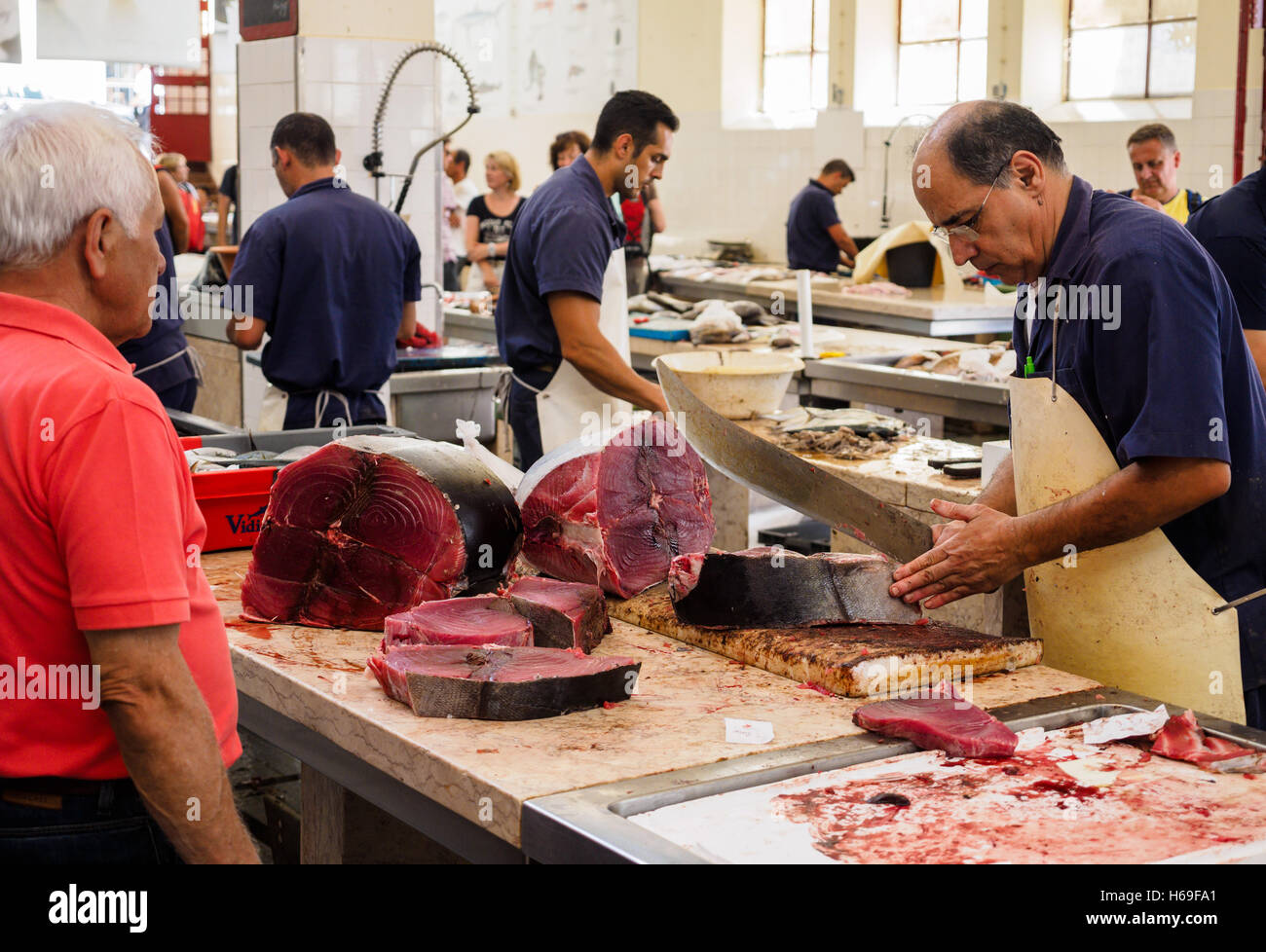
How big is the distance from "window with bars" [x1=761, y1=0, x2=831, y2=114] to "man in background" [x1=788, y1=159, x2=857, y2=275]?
3.57 meters

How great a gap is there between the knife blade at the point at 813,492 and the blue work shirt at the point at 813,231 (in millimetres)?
9773

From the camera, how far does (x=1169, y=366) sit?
7.91 ft

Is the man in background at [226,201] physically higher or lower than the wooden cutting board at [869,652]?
higher

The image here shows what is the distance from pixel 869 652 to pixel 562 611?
0.56 meters

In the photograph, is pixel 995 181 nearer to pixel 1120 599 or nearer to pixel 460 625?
pixel 1120 599

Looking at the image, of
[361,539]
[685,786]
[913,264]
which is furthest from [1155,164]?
[685,786]

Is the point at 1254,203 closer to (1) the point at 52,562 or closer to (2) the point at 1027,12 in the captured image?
(1) the point at 52,562

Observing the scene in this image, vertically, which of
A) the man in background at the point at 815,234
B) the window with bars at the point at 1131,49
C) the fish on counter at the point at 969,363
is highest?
the window with bars at the point at 1131,49

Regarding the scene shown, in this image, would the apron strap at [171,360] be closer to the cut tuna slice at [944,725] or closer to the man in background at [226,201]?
the cut tuna slice at [944,725]

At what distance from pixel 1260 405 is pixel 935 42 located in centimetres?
1271

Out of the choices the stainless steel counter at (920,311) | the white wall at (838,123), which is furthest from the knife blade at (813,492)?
the white wall at (838,123)

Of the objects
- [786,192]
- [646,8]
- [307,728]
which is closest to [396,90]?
[307,728]

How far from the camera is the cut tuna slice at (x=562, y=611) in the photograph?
256 cm

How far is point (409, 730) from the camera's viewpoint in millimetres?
2199
